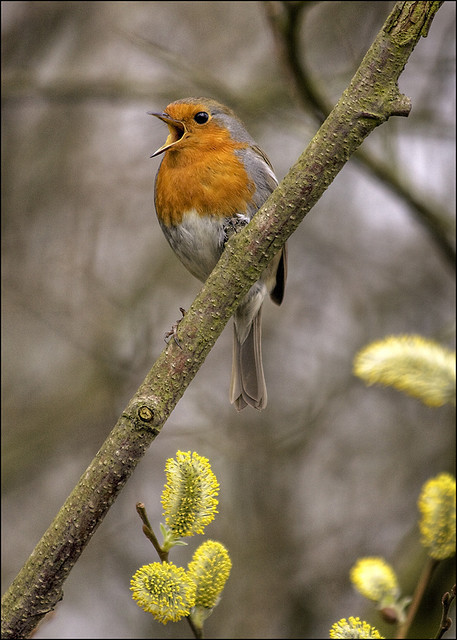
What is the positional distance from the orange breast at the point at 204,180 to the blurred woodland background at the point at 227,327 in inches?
49.4

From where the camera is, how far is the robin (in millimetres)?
3150

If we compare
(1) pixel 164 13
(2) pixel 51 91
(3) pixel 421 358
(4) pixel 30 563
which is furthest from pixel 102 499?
(1) pixel 164 13

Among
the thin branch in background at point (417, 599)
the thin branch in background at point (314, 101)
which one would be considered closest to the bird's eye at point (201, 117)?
the thin branch in background at point (314, 101)

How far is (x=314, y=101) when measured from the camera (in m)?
3.45

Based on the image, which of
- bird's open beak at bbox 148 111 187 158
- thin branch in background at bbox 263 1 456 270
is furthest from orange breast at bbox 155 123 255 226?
thin branch in background at bbox 263 1 456 270

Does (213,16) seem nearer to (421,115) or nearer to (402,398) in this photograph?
(421,115)

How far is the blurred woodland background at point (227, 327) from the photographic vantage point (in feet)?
14.9

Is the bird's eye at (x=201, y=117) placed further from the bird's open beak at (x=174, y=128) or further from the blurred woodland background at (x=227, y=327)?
the blurred woodland background at (x=227, y=327)

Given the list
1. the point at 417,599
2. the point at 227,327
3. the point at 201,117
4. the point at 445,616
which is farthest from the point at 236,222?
the point at 227,327

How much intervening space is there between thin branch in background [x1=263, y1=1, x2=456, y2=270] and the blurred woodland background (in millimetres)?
385

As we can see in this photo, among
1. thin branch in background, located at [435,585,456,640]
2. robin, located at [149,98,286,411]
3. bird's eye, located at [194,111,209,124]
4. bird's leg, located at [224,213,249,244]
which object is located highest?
bird's eye, located at [194,111,209,124]

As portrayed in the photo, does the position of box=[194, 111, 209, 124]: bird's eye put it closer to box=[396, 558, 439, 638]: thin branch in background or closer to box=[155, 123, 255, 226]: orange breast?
box=[155, 123, 255, 226]: orange breast

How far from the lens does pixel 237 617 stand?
448 cm

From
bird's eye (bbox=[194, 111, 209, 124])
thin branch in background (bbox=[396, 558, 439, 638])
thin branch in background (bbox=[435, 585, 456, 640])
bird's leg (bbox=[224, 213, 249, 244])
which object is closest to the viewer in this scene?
thin branch in background (bbox=[435, 585, 456, 640])
